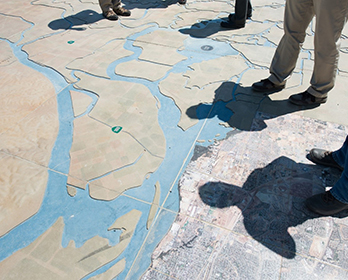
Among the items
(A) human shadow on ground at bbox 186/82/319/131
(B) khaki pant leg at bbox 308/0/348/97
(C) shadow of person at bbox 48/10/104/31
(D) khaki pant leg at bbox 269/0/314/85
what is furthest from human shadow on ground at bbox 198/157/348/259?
(C) shadow of person at bbox 48/10/104/31

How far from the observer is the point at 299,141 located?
2.26 meters

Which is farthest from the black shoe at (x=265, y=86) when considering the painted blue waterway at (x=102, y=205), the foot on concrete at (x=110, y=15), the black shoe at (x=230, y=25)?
the foot on concrete at (x=110, y=15)

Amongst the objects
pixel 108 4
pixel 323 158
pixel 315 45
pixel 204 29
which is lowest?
pixel 323 158

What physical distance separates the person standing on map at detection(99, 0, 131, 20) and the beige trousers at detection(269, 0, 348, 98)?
3190mm

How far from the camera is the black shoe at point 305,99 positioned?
259 centimetres

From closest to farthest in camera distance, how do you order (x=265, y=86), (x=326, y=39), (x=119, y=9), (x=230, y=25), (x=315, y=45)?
(x=326, y=39)
(x=315, y=45)
(x=265, y=86)
(x=230, y=25)
(x=119, y=9)

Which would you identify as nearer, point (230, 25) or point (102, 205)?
point (102, 205)

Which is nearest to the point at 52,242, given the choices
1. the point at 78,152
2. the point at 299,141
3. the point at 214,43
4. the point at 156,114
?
the point at 78,152

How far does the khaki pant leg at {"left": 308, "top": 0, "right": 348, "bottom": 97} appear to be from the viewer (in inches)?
78.8

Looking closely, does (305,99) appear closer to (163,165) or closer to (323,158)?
(323,158)

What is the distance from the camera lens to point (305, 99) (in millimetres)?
2600

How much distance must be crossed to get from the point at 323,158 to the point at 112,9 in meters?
4.48

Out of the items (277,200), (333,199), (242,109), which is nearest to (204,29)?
(242,109)

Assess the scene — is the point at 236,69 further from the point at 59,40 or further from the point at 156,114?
the point at 59,40
